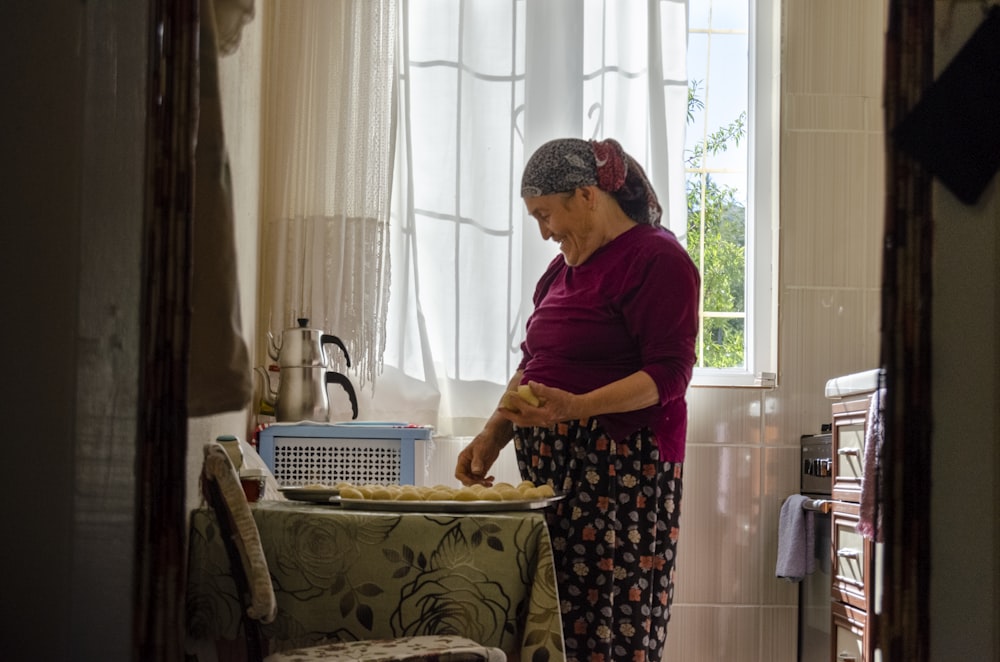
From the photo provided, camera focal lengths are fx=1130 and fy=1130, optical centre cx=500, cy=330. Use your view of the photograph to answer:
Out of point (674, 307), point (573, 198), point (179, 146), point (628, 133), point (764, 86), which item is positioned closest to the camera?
point (179, 146)

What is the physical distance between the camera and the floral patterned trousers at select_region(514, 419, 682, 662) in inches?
66.3

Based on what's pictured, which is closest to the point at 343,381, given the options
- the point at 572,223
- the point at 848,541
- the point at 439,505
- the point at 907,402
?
the point at 572,223

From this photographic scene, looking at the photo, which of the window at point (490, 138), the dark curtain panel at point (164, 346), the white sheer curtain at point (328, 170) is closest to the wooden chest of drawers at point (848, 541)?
the window at point (490, 138)

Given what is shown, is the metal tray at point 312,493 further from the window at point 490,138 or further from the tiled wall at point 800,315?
the tiled wall at point 800,315

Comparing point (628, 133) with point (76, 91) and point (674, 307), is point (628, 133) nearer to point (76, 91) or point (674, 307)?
point (674, 307)

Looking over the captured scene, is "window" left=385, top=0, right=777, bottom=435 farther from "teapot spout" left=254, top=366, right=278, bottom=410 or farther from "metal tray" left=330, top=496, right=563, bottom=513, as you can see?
"metal tray" left=330, top=496, right=563, bottom=513

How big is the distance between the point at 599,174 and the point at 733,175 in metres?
1.07

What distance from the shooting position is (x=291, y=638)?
1.30 meters

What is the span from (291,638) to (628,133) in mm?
1688

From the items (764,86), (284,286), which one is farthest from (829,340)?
(284,286)

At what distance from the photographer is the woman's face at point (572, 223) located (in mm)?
1909

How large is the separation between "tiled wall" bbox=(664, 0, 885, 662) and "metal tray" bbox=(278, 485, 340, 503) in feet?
4.75

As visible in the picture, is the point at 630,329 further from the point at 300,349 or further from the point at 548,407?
the point at 300,349

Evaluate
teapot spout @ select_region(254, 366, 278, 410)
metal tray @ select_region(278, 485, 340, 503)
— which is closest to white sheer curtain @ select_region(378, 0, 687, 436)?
teapot spout @ select_region(254, 366, 278, 410)
